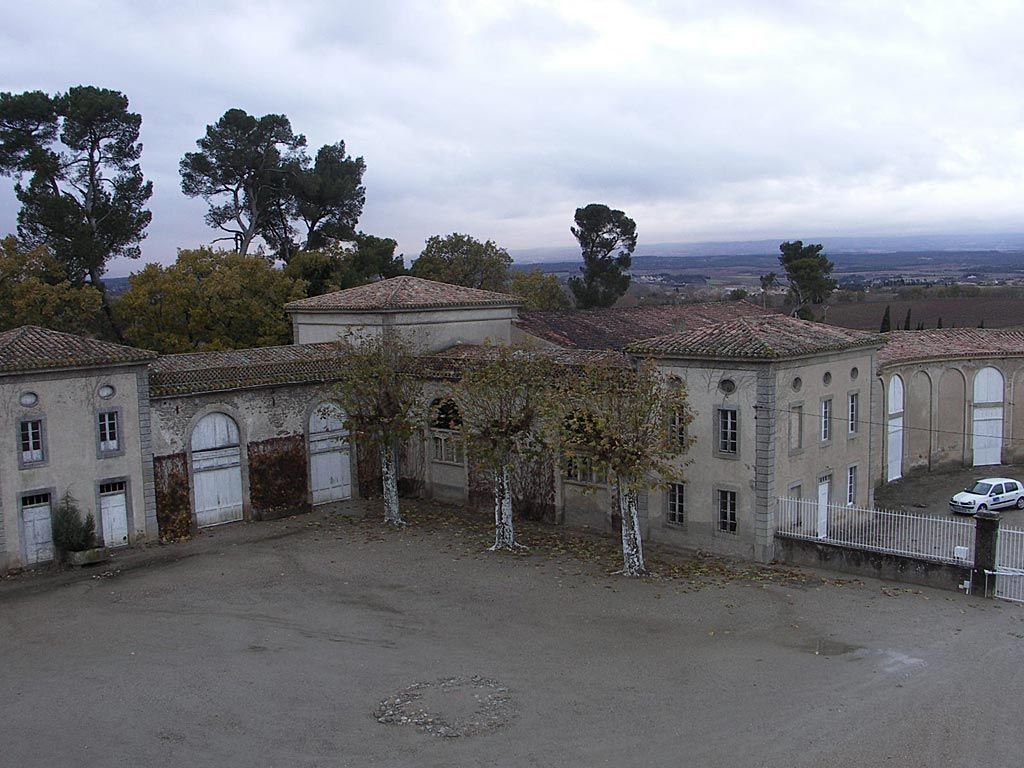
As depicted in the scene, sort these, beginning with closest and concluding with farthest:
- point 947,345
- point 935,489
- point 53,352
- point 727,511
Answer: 1. point 53,352
2. point 727,511
3. point 935,489
4. point 947,345

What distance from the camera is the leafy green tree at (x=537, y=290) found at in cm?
6047

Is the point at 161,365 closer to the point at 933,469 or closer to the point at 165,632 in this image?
the point at 165,632

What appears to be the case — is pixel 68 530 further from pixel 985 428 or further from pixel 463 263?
pixel 463 263

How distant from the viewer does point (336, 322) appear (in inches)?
1357

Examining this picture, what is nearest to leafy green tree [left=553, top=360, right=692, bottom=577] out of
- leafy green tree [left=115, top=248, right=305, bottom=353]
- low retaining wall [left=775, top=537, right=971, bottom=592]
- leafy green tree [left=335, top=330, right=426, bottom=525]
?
low retaining wall [left=775, top=537, right=971, bottom=592]

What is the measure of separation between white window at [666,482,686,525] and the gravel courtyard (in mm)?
1529

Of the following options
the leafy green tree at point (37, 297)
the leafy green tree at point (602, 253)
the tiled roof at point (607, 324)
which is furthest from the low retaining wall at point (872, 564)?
the leafy green tree at point (602, 253)

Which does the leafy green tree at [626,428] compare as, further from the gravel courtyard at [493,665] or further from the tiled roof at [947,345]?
the tiled roof at [947,345]

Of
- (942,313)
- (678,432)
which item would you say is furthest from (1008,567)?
(942,313)

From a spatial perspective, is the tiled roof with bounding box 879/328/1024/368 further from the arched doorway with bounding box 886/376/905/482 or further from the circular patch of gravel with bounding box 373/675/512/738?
the circular patch of gravel with bounding box 373/675/512/738

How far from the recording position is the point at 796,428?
24.5 metres

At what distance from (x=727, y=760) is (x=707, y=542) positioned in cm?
1162

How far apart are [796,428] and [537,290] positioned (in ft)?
125

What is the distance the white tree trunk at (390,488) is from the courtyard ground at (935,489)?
48.5ft
